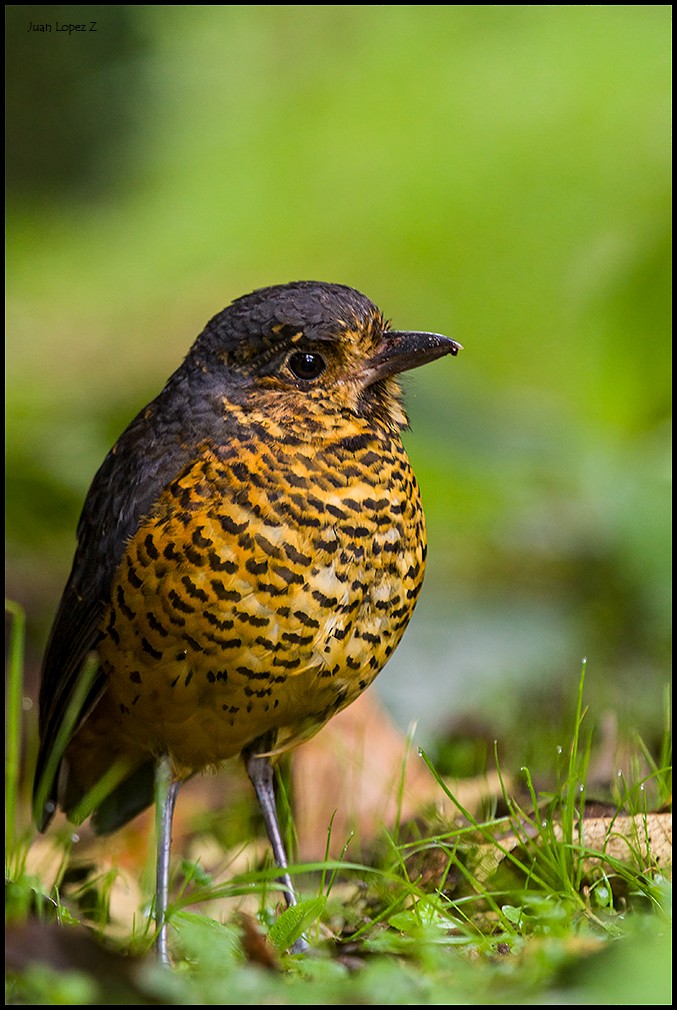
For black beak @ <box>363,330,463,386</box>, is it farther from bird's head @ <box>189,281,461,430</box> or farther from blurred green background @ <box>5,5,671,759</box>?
blurred green background @ <box>5,5,671,759</box>

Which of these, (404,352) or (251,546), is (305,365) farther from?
(251,546)

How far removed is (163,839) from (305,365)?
126 cm

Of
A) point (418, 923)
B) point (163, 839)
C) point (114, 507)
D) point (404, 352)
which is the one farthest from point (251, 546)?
point (418, 923)

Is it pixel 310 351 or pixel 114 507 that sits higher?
pixel 310 351

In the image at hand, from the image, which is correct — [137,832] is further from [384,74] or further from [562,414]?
[384,74]

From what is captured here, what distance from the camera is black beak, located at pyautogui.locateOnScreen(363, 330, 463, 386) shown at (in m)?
3.52

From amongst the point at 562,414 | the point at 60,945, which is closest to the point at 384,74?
the point at 562,414

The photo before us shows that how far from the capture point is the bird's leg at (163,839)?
3.08m

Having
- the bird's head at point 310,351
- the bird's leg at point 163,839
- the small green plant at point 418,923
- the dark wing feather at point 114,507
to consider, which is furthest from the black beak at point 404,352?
the bird's leg at point 163,839

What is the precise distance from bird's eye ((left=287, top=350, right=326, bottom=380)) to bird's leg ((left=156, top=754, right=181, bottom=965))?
1.12 metres

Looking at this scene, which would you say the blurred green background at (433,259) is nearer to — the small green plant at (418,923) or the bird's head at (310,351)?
the small green plant at (418,923)

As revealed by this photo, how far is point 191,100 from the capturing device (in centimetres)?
1329

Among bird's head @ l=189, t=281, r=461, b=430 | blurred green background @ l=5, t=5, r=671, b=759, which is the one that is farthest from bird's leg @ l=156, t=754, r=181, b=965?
blurred green background @ l=5, t=5, r=671, b=759

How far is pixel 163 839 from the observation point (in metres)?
3.51
